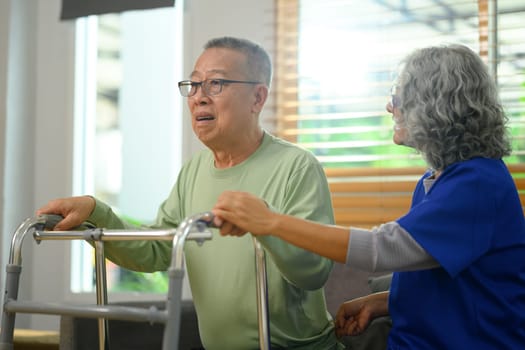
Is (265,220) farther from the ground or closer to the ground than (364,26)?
closer to the ground

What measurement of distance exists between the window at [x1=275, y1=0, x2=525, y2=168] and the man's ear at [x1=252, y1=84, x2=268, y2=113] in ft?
3.30

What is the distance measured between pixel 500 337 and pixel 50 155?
2.64 m

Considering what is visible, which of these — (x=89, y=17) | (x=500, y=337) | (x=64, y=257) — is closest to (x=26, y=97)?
(x=89, y=17)

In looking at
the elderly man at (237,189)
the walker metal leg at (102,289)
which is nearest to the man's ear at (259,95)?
the elderly man at (237,189)

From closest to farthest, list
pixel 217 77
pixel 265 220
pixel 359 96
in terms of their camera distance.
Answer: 1. pixel 265 220
2. pixel 217 77
3. pixel 359 96

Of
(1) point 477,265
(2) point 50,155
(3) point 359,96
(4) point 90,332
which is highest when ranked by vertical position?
(3) point 359,96

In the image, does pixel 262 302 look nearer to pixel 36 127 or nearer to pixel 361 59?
pixel 361 59

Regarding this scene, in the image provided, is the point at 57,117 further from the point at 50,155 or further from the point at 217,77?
the point at 217,77

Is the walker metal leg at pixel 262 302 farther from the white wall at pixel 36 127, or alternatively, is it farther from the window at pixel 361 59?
the white wall at pixel 36 127

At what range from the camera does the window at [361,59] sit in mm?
2779

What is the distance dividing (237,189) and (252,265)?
0.21 metres

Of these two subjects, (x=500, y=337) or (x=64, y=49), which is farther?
(x=64, y=49)

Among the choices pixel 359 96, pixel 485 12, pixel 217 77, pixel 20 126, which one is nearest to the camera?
pixel 217 77

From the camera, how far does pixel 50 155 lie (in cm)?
360
